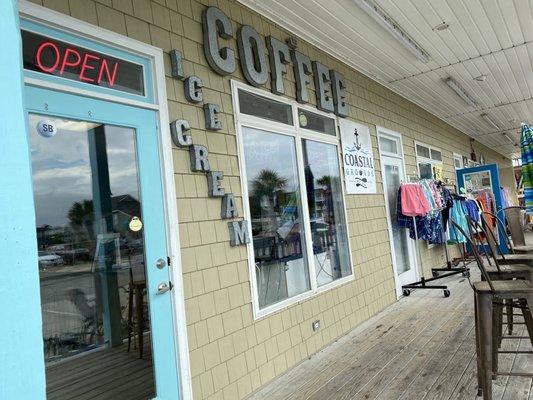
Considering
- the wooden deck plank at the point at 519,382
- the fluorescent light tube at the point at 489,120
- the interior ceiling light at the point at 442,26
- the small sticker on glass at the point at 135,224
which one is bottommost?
the wooden deck plank at the point at 519,382

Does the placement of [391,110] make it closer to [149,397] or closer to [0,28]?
[149,397]

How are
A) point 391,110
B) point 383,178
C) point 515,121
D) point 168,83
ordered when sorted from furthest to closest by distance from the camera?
point 515,121
point 391,110
point 383,178
point 168,83

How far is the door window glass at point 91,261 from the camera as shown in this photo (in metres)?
2.09

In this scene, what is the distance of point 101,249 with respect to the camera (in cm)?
232

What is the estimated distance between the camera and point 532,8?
436 centimetres

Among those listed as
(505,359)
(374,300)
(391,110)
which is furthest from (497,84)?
(505,359)

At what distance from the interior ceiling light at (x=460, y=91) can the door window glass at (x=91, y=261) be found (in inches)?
229

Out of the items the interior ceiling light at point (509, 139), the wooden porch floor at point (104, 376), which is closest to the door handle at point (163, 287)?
the wooden porch floor at point (104, 376)

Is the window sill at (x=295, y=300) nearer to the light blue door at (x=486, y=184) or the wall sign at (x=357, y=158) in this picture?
the wall sign at (x=357, y=158)

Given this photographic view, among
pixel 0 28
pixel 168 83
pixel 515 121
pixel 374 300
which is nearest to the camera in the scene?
pixel 0 28

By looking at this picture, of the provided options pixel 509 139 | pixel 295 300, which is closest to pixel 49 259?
pixel 295 300

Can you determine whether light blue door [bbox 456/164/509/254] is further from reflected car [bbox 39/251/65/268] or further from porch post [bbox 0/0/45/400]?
porch post [bbox 0/0/45/400]

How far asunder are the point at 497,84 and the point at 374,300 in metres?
4.68

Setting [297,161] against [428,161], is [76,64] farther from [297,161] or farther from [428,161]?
[428,161]
